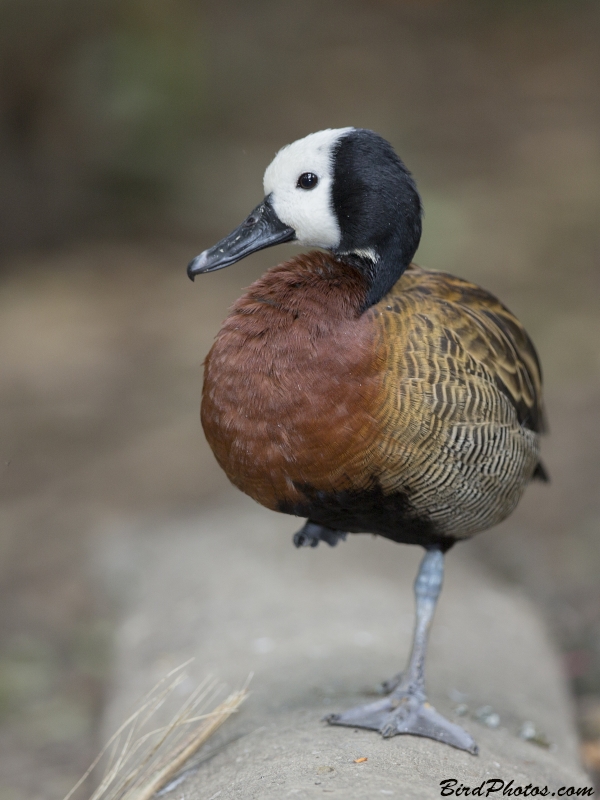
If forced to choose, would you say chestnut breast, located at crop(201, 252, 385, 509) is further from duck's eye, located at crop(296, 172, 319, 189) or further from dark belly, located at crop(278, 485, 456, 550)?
duck's eye, located at crop(296, 172, 319, 189)

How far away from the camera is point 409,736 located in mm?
2830

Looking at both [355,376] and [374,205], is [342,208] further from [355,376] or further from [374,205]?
[355,376]

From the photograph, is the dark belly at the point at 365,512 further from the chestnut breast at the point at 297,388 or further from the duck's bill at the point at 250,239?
the duck's bill at the point at 250,239

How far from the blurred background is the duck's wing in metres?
Result: 1.43

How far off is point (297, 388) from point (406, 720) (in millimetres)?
1078

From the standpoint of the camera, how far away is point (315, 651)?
11.6ft

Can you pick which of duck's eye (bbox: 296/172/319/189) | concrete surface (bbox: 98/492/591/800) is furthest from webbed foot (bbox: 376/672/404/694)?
duck's eye (bbox: 296/172/319/189)

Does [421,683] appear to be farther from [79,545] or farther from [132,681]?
[79,545]

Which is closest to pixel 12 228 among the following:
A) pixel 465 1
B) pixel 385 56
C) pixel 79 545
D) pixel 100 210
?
pixel 100 210

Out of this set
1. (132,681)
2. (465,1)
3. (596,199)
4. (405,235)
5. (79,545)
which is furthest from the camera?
(465,1)

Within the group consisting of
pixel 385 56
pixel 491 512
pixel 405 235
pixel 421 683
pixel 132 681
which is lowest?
pixel 132 681

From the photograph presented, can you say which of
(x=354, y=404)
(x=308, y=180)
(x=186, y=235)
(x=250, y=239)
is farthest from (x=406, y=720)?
(x=186, y=235)

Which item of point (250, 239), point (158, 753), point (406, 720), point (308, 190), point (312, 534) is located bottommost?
point (158, 753)

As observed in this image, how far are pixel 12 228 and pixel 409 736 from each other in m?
6.34
